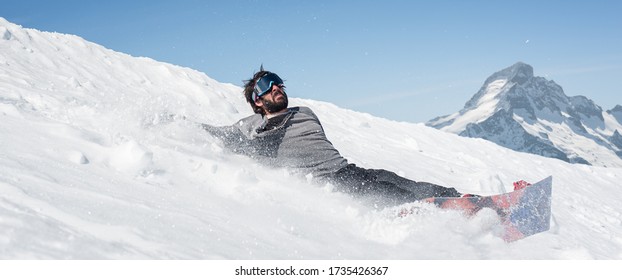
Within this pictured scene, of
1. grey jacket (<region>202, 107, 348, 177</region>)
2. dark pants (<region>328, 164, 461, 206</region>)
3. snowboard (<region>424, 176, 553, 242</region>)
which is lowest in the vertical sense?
snowboard (<region>424, 176, 553, 242</region>)

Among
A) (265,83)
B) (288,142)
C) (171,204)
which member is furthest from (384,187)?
(171,204)

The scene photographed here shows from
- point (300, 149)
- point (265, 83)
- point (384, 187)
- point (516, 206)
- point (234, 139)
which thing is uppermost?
point (265, 83)

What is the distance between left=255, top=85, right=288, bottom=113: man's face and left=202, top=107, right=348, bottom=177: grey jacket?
0.49 feet

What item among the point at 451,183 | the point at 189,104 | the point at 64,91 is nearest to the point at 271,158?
the point at 64,91

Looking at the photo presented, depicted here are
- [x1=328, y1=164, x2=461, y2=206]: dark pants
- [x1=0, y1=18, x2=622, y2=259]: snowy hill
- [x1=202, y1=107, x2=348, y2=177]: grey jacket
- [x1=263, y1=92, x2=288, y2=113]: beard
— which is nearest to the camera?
[x1=0, y1=18, x2=622, y2=259]: snowy hill

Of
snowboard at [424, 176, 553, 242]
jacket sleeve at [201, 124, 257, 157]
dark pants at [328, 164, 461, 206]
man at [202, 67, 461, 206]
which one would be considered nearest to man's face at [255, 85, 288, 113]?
man at [202, 67, 461, 206]

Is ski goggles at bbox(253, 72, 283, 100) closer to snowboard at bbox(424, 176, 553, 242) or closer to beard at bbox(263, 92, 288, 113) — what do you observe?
beard at bbox(263, 92, 288, 113)

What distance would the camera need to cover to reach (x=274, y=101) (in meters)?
5.36

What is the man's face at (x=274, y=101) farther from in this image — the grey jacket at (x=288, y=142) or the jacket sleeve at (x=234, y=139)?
the jacket sleeve at (x=234, y=139)

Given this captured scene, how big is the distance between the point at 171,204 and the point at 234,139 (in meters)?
1.94

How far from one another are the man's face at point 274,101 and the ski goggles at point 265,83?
46 millimetres

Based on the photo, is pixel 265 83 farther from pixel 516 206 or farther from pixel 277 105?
pixel 516 206

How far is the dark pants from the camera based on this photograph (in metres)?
4.63

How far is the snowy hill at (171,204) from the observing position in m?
2.59
